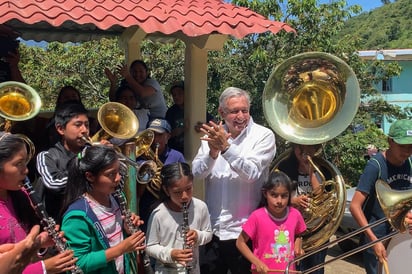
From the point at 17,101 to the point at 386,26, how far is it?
5756 cm

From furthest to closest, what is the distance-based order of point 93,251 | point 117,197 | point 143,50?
point 143,50, point 117,197, point 93,251

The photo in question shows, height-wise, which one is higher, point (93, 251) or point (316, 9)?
point (316, 9)

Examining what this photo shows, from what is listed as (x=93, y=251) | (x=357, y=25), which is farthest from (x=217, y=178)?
(x=357, y=25)

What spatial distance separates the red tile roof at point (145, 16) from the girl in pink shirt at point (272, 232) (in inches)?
68.0

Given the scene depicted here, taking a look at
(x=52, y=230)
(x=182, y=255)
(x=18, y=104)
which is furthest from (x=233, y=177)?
(x=18, y=104)

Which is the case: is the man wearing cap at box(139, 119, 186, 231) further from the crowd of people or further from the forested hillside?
the forested hillside

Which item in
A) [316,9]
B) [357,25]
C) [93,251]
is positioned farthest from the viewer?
[357,25]

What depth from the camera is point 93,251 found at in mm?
2588

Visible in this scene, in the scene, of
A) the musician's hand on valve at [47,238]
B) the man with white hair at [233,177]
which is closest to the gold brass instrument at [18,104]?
the musician's hand on valve at [47,238]

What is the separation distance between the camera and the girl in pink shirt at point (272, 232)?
10.2 feet

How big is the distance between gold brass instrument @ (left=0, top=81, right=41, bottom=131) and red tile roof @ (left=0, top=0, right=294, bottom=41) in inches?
25.5

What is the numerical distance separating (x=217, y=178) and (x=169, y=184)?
394 mm

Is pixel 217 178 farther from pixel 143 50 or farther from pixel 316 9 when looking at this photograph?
pixel 143 50

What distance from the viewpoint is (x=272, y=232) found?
312 cm
